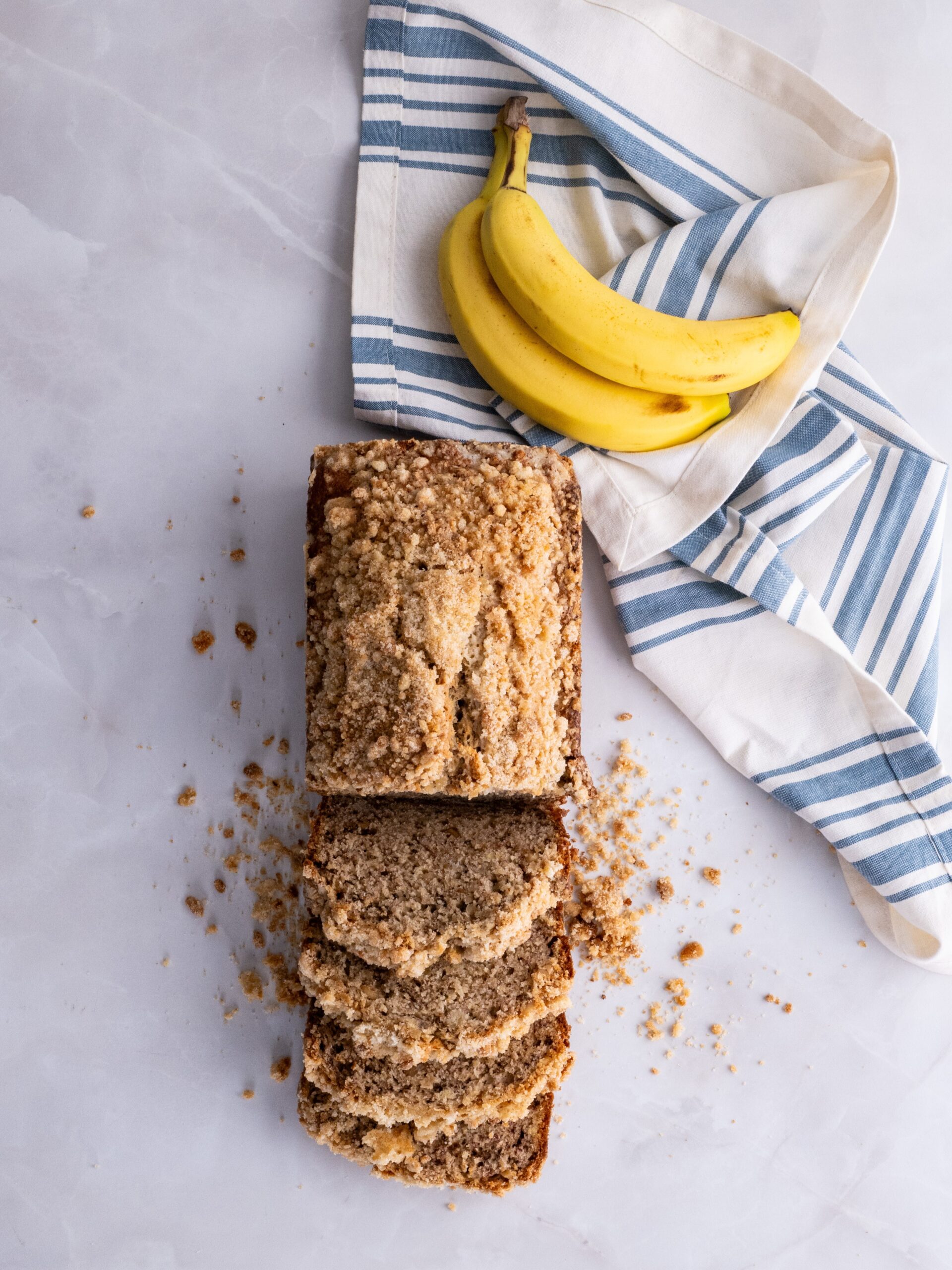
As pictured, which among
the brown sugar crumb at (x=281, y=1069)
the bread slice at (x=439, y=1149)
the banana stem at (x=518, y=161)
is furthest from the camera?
the brown sugar crumb at (x=281, y=1069)

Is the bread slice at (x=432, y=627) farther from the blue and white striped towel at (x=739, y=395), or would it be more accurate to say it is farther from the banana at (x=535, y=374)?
the blue and white striped towel at (x=739, y=395)

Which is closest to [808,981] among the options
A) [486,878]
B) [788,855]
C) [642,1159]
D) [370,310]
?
[788,855]

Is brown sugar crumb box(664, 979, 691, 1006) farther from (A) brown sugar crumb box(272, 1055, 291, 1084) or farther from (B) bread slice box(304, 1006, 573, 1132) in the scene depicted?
(A) brown sugar crumb box(272, 1055, 291, 1084)

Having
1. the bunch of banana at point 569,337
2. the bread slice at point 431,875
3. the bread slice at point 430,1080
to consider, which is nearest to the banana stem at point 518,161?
the bunch of banana at point 569,337

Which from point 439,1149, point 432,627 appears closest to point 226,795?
point 432,627

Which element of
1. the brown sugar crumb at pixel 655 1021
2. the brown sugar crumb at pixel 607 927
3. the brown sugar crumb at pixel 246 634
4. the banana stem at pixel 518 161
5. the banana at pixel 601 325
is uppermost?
the banana stem at pixel 518 161
